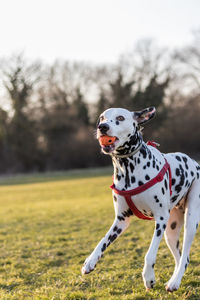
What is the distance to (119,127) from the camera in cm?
438

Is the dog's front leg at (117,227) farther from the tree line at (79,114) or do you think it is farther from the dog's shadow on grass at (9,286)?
the tree line at (79,114)

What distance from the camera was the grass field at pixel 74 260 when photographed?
5227 mm

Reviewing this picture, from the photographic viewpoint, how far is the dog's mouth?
14.1 ft

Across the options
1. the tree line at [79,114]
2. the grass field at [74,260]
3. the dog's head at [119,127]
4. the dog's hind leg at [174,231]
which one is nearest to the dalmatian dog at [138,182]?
the dog's head at [119,127]

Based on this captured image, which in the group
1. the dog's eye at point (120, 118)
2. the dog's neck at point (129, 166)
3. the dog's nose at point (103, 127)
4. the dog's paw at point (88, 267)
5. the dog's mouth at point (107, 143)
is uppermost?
the dog's eye at point (120, 118)

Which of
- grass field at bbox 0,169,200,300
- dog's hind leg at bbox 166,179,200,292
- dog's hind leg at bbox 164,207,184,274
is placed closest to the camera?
dog's hind leg at bbox 166,179,200,292

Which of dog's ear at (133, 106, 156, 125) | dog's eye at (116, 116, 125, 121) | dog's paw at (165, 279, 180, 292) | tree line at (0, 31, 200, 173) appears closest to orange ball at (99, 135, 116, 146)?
dog's eye at (116, 116, 125, 121)

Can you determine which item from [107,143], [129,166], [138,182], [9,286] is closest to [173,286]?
[138,182]

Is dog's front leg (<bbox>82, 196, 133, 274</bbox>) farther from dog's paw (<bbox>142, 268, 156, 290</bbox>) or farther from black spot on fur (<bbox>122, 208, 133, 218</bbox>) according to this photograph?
dog's paw (<bbox>142, 268, 156, 290</bbox>)

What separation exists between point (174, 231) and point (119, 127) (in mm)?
1848

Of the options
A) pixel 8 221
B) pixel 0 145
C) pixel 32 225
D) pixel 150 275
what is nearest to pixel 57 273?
pixel 150 275

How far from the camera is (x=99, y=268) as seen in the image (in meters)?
6.65

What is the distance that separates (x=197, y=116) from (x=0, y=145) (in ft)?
72.6

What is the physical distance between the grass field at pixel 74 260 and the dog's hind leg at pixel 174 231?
1.33 ft
